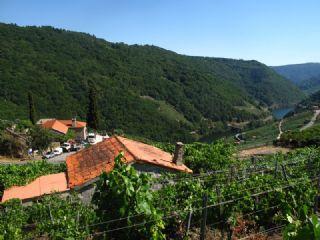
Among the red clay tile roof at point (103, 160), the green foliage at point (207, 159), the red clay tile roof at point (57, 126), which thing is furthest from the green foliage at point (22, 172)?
the red clay tile roof at point (57, 126)

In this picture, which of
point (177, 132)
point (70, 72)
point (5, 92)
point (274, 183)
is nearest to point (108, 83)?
point (70, 72)

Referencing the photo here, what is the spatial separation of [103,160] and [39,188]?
401 centimetres

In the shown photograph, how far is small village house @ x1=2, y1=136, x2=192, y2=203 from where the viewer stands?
66.5ft

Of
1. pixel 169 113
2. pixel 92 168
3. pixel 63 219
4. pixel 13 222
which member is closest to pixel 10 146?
pixel 92 168

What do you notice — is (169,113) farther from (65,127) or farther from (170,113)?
(65,127)

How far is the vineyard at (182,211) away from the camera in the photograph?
938cm

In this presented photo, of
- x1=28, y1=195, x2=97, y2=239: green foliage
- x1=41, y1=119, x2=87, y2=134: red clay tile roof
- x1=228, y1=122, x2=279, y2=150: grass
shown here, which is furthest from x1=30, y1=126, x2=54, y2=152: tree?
x1=28, y1=195, x2=97, y2=239: green foliage

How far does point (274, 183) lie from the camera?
48.1 feet

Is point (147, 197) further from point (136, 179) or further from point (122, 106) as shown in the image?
point (122, 106)

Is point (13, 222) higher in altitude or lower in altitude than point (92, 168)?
lower

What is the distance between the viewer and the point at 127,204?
9.36 meters

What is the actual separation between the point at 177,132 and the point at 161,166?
146 meters

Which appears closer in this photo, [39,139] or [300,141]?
[300,141]

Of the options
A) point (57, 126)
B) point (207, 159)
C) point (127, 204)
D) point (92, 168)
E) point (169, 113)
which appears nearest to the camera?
point (127, 204)
